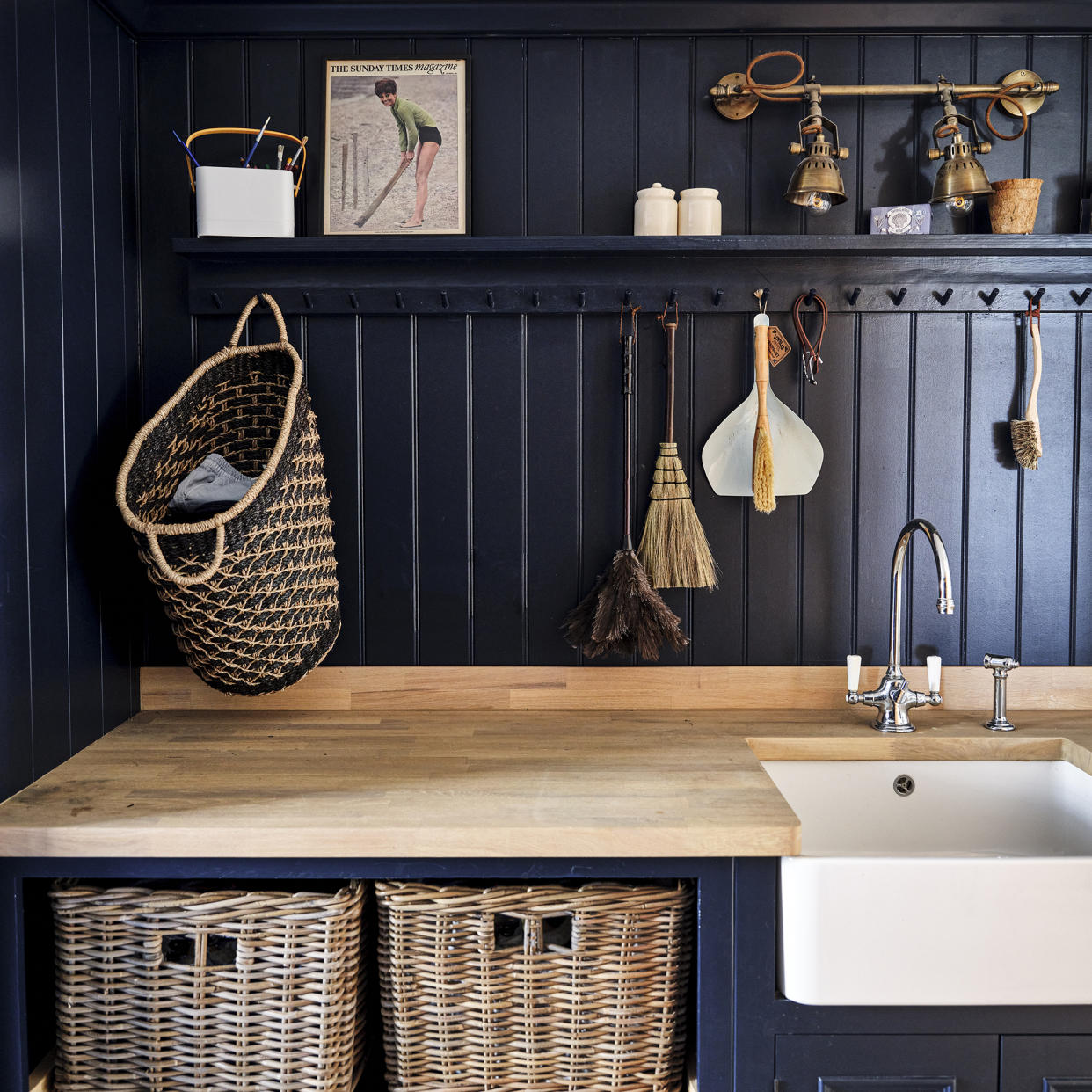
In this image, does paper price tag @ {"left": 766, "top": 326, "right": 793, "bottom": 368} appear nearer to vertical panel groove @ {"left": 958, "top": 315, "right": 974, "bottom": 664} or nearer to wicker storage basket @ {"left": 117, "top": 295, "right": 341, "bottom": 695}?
vertical panel groove @ {"left": 958, "top": 315, "right": 974, "bottom": 664}

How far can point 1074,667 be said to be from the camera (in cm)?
190

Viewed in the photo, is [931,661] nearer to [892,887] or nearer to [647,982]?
[892,887]

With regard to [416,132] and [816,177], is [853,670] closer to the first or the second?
[816,177]

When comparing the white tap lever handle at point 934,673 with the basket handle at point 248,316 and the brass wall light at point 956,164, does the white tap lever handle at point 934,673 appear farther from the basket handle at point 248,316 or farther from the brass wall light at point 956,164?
the basket handle at point 248,316

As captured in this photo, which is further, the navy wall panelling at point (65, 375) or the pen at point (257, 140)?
the pen at point (257, 140)

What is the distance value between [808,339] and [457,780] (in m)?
1.07

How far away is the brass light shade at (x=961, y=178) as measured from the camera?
172 centimetres

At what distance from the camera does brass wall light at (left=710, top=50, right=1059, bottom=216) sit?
5.65 ft

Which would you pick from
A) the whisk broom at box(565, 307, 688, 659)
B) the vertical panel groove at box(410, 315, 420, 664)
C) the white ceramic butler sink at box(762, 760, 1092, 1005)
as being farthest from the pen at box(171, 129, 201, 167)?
the white ceramic butler sink at box(762, 760, 1092, 1005)

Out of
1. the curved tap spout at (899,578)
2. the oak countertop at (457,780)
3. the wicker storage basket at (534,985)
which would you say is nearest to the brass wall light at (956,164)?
the curved tap spout at (899,578)

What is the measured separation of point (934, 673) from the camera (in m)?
1.80

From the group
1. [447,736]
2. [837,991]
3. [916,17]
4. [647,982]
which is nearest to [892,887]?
[837,991]

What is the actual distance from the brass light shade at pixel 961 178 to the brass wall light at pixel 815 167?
173 mm

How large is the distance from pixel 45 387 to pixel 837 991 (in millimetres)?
1432
